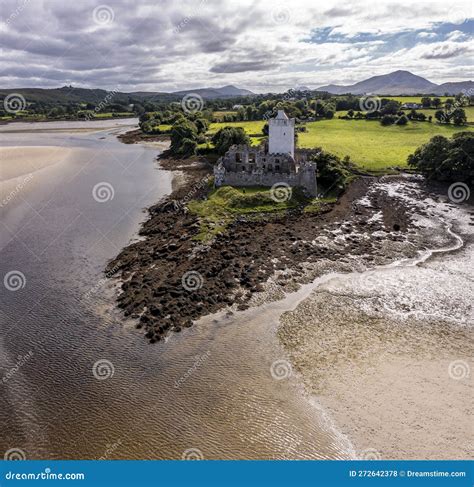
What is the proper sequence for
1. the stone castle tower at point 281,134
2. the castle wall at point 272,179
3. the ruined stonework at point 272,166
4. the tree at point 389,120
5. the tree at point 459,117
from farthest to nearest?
the tree at point 389,120 < the tree at point 459,117 < the stone castle tower at point 281,134 < the ruined stonework at point 272,166 < the castle wall at point 272,179

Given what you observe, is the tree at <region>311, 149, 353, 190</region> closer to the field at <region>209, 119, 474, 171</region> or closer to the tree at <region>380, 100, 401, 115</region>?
the field at <region>209, 119, 474, 171</region>

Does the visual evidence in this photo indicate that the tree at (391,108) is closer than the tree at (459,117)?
No

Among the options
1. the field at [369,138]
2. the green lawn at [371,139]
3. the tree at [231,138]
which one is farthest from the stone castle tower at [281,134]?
the tree at [231,138]

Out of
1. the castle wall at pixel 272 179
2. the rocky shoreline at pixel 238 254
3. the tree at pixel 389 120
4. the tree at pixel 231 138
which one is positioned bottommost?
the rocky shoreline at pixel 238 254

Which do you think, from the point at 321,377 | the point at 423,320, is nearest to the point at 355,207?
the point at 423,320

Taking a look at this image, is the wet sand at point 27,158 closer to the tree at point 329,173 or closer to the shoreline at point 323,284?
the shoreline at point 323,284

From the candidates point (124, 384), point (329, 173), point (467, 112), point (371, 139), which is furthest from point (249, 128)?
point (124, 384)

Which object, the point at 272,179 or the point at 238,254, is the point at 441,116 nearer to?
the point at 272,179
